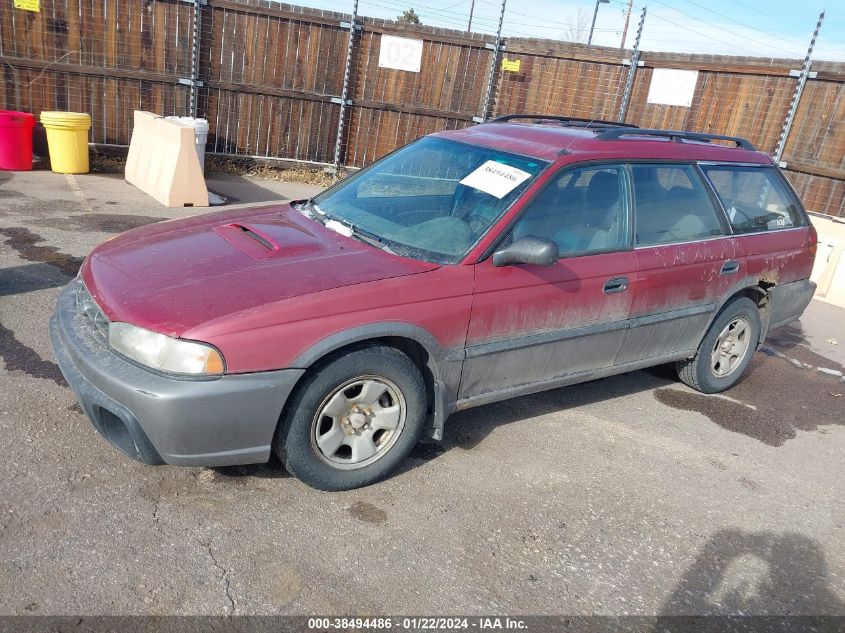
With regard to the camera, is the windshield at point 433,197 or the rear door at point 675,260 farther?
the rear door at point 675,260

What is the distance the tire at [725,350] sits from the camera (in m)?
4.93

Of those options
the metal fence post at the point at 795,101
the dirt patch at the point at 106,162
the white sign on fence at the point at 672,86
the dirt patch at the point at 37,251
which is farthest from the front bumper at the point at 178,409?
the white sign on fence at the point at 672,86

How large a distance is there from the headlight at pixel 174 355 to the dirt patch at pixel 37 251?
341cm

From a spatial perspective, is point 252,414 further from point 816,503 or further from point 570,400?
point 816,503

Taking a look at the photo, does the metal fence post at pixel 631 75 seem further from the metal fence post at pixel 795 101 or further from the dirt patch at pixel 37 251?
the dirt patch at pixel 37 251

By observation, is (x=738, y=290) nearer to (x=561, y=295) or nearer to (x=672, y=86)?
(x=561, y=295)

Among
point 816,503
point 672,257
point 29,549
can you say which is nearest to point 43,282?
point 29,549

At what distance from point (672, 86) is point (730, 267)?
8216 mm

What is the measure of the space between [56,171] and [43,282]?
5197 mm

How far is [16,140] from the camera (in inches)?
374

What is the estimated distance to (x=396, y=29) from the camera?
11867 millimetres

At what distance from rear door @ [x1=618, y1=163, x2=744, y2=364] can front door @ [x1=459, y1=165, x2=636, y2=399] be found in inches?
5.2

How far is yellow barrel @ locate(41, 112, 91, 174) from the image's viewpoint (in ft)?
31.3

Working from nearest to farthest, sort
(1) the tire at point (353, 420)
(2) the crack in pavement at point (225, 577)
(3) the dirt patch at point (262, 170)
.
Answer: (2) the crack in pavement at point (225, 577) → (1) the tire at point (353, 420) → (3) the dirt patch at point (262, 170)
